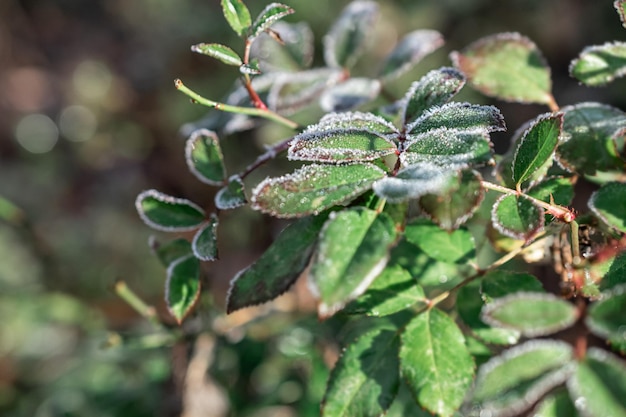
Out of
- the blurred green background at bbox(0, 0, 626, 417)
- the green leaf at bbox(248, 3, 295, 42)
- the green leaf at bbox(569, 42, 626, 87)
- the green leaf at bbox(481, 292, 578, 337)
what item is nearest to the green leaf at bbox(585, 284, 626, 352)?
the green leaf at bbox(481, 292, 578, 337)

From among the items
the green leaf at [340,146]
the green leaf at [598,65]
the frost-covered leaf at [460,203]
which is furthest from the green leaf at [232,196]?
the green leaf at [598,65]

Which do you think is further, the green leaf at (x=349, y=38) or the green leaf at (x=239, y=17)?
the green leaf at (x=349, y=38)

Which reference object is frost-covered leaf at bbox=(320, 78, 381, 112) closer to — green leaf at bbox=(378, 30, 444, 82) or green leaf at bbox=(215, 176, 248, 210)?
green leaf at bbox=(378, 30, 444, 82)

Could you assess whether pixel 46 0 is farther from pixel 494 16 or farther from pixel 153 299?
pixel 494 16

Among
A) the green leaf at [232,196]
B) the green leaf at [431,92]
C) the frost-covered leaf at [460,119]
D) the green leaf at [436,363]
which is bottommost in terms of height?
the green leaf at [436,363]

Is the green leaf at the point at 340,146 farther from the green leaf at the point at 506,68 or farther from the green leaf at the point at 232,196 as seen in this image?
the green leaf at the point at 506,68

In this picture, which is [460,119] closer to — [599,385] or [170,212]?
[599,385]

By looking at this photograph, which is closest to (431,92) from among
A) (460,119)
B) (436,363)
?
(460,119)
